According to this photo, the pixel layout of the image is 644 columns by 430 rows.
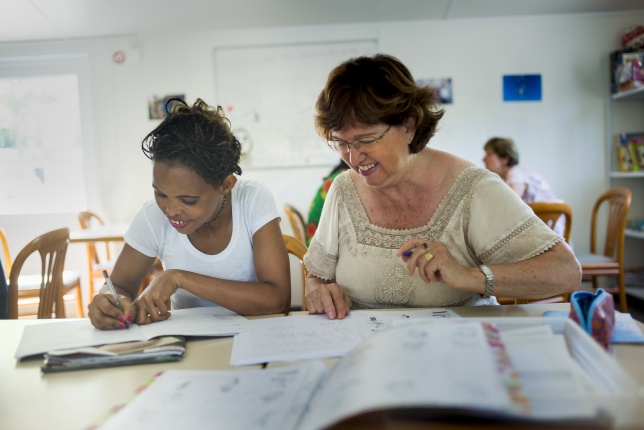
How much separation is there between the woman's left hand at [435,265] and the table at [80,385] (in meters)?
0.30

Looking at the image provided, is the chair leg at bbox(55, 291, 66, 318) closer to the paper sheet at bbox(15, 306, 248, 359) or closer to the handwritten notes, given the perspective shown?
the paper sheet at bbox(15, 306, 248, 359)

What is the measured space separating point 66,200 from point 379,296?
11.7 feet

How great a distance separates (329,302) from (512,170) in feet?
8.91

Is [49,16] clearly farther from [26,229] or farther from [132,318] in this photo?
[132,318]

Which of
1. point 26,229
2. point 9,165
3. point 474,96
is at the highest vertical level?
point 474,96

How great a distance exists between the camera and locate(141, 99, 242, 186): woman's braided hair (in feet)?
4.05

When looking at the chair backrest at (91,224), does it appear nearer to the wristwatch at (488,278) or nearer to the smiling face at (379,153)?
the smiling face at (379,153)

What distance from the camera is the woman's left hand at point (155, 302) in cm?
109

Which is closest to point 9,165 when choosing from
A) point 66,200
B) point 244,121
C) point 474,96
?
point 66,200

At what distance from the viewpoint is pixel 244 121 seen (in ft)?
12.5

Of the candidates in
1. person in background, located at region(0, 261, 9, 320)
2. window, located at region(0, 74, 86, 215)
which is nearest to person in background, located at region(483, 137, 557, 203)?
person in background, located at region(0, 261, 9, 320)

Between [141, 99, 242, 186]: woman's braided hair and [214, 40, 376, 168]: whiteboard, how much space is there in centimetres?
250

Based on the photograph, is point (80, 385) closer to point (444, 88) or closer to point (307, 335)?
point (307, 335)

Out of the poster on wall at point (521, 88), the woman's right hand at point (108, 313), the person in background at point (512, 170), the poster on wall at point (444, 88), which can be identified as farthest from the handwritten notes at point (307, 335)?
the poster on wall at point (521, 88)
